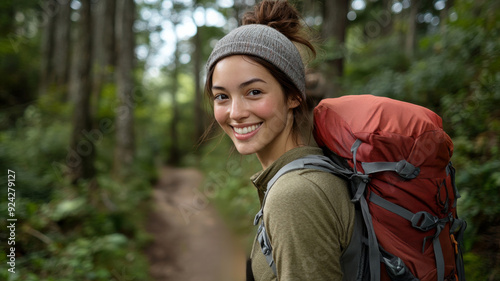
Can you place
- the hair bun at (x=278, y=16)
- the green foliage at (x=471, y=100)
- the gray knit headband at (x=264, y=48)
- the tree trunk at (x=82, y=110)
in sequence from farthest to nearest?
the tree trunk at (x=82, y=110) → the green foliage at (x=471, y=100) → the hair bun at (x=278, y=16) → the gray knit headband at (x=264, y=48)

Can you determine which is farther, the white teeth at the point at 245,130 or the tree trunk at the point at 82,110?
the tree trunk at the point at 82,110

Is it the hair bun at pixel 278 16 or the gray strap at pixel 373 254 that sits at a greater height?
the hair bun at pixel 278 16

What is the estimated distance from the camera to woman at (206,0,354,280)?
1.18m

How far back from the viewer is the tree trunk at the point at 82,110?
24.7 feet

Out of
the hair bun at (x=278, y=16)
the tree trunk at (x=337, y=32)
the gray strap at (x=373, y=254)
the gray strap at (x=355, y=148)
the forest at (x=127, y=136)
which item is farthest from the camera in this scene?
the tree trunk at (x=337, y=32)

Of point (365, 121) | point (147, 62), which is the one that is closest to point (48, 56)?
point (147, 62)

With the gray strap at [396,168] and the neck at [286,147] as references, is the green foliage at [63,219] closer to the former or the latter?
the neck at [286,147]

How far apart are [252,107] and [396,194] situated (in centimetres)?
77

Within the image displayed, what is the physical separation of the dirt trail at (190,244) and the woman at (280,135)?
15.7 ft

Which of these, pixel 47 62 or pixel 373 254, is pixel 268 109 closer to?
pixel 373 254

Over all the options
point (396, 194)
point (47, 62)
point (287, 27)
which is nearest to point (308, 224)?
point (396, 194)

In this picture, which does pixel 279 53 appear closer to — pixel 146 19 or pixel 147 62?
pixel 146 19

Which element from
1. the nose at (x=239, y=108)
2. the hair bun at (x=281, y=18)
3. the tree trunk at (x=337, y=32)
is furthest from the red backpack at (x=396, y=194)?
the tree trunk at (x=337, y=32)

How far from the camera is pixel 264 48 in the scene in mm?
1511
